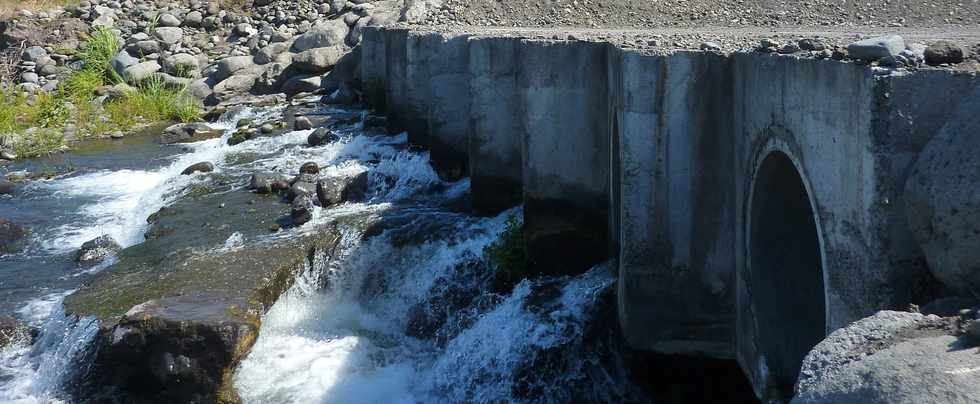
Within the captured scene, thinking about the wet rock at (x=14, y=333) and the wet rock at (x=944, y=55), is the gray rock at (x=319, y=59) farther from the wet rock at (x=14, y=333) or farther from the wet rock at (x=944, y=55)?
the wet rock at (x=944, y=55)

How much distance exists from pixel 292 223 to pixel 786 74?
22.1ft

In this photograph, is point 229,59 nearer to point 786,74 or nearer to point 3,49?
point 3,49

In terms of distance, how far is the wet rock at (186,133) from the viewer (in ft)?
54.9

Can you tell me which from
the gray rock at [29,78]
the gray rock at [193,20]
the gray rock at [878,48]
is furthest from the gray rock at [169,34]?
the gray rock at [878,48]

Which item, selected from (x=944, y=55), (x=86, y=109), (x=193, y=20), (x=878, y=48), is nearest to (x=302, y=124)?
(x=86, y=109)

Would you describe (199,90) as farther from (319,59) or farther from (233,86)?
(319,59)

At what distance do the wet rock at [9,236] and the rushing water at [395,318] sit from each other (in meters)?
0.19

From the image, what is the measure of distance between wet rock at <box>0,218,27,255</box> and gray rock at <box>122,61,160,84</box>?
7965 mm

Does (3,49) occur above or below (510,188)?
above

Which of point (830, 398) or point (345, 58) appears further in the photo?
point (345, 58)

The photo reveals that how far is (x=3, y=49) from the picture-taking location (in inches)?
872

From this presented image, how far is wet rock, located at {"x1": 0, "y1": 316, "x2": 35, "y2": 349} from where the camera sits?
29.2ft

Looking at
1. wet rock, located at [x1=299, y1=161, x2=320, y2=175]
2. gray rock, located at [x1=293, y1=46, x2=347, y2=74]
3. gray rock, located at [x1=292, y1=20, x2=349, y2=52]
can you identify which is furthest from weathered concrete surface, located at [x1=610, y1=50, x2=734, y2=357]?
gray rock, located at [x1=292, y1=20, x2=349, y2=52]

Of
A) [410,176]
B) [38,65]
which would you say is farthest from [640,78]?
[38,65]
